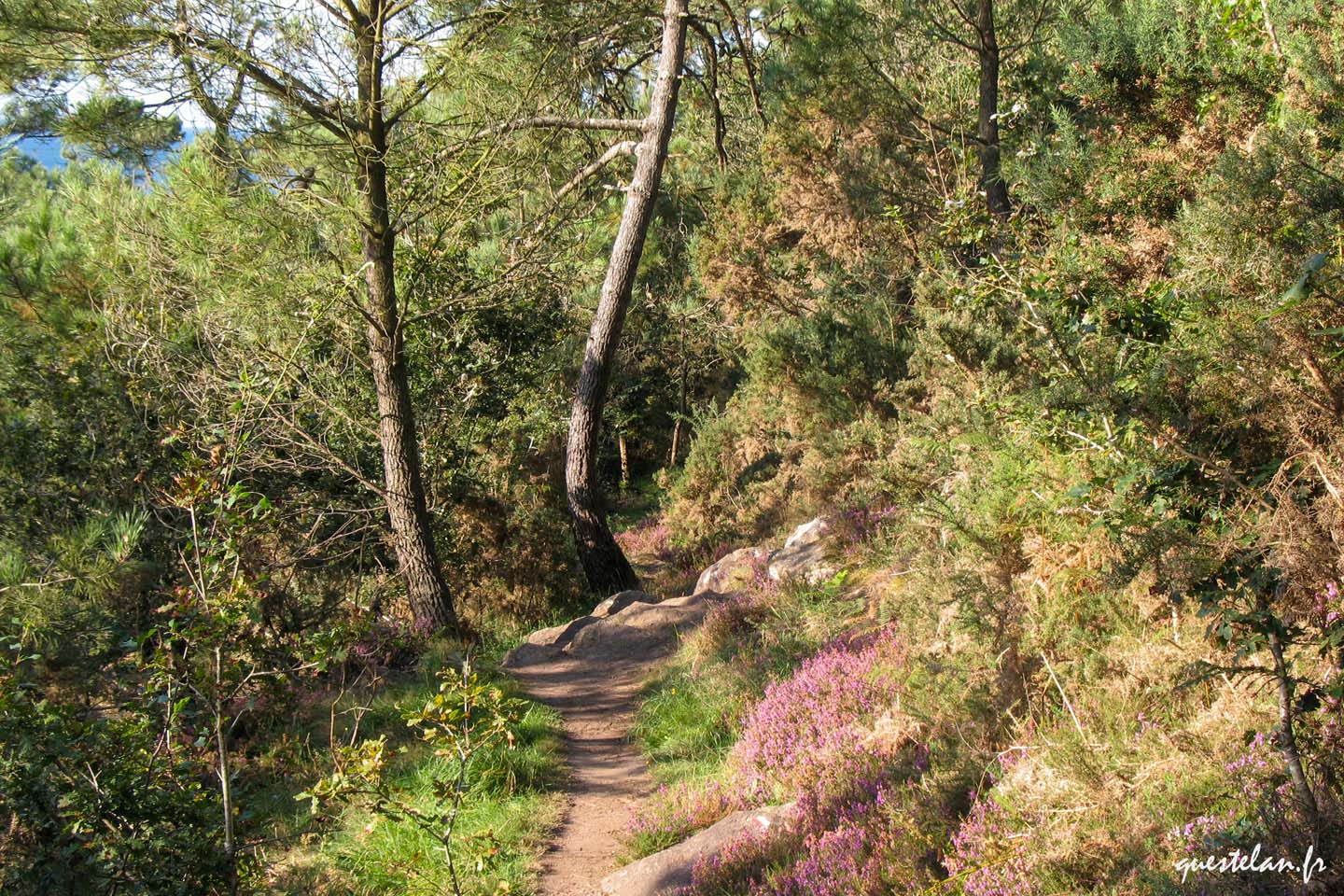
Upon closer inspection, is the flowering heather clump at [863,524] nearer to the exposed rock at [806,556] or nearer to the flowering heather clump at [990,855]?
Result: the exposed rock at [806,556]

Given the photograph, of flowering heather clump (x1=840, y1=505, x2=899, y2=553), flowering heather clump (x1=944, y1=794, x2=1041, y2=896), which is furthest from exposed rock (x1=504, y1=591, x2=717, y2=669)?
flowering heather clump (x1=944, y1=794, x2=1041, y2=896)

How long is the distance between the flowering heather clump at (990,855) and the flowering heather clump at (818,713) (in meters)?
1.13

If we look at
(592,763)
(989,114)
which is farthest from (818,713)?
(989,114)

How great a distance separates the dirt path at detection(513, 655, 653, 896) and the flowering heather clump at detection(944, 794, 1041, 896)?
195 cm

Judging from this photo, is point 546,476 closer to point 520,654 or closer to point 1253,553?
point 520,654

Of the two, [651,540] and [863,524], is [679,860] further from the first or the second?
[651,540]

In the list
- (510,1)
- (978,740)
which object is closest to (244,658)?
(978,740)

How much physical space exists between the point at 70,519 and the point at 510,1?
19.7 feet

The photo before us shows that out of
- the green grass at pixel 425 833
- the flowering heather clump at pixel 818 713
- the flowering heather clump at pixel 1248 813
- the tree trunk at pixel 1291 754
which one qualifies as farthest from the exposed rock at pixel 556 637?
the tree trunk at pixel 1291 754

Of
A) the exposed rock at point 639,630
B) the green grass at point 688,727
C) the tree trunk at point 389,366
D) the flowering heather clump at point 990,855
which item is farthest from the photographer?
the exposed rock at point 639,630

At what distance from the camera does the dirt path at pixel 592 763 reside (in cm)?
484

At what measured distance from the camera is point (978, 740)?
4.23 m

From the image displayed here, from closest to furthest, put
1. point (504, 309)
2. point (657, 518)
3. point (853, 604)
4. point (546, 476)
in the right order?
point (853, 604), point (504, 309), point (546, 476), point (657, 518)

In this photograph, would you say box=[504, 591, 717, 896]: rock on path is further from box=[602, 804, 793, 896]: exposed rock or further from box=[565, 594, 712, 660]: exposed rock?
box=[602, 804, 793, 896]: exposed rock
